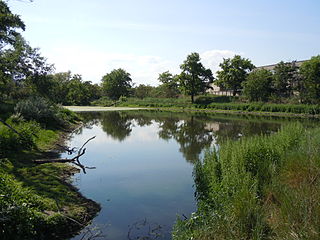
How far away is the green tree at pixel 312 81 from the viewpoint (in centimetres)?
4088

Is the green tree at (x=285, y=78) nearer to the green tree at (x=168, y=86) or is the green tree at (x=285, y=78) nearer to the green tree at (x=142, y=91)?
the green tree at (x=168, y=86)

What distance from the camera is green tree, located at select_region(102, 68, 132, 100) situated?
78.5m

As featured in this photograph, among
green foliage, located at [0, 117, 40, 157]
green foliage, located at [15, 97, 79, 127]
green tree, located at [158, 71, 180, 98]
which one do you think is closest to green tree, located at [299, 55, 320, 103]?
green tree, located at [158, 71, 180, 98]

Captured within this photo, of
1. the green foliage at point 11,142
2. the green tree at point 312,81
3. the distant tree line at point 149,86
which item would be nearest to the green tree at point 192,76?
the distant tree line at point 149,86

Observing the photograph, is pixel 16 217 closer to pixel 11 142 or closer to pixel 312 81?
pixel 11 142

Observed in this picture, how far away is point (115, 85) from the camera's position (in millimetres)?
78750

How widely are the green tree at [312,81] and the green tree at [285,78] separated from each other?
4.31 metres

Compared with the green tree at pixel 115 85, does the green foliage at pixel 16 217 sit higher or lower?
lower

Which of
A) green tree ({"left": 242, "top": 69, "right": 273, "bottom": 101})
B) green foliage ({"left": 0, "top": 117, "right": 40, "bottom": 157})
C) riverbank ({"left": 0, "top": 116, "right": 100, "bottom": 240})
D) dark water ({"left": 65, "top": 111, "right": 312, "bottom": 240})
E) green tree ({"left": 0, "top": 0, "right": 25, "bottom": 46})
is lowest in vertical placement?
dark water ({"left": 65, "top": 111, "right": 312, "bottom": 240})

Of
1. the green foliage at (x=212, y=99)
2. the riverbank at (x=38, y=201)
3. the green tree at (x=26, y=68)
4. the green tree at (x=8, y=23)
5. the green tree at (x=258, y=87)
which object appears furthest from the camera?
the green foliage at (x=212, y=99)

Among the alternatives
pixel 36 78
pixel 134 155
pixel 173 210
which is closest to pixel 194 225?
pixel 173 210

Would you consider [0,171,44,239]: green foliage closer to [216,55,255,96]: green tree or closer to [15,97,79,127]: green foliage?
[15,97,79,127]: green foliage

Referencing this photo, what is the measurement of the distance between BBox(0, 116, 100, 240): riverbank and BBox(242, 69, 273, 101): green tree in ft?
137

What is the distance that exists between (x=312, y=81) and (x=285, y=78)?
6618 mm
